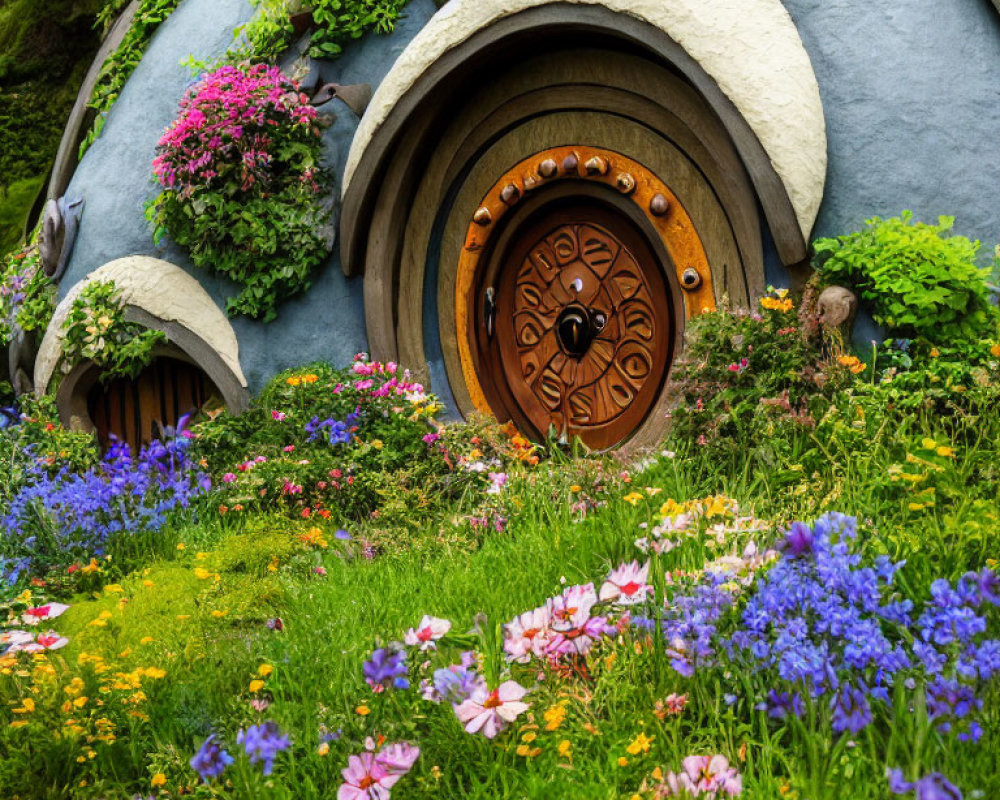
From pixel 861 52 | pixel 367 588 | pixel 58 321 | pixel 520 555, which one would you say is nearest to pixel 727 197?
pixel 861 52

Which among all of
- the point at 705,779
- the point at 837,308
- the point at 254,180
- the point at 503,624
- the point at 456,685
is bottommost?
the point at 705,779

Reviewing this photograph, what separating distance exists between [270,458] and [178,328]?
1386 mm

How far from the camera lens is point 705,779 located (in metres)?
2.06

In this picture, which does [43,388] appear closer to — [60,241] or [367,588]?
[60,241]

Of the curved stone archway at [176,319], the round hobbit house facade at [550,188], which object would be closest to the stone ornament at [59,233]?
the round hobbit house facade at [550,188]

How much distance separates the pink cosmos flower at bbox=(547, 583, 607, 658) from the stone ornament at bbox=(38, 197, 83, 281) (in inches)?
226

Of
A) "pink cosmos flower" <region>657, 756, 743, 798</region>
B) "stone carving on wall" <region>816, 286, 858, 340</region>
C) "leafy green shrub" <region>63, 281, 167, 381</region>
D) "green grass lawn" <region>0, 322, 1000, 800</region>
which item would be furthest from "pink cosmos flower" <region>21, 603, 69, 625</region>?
"leafy green shrub" <region>63, 281, 167, 381</region>

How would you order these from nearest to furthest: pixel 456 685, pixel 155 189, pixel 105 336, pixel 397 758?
pixel 397 758, pixel 456 685, pixel 105 336, pixel 155 189

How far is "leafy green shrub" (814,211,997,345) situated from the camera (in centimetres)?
405

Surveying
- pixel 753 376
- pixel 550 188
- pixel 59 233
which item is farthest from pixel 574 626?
pixel 59 233

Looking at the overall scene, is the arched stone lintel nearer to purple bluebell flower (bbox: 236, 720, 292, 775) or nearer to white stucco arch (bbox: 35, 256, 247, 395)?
white stucco arch (bbox: 35, 256, 247, 395)

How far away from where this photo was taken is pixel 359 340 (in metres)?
6.11

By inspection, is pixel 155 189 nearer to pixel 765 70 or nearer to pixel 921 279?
pixel 765 70

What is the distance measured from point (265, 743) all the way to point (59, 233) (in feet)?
18.8
